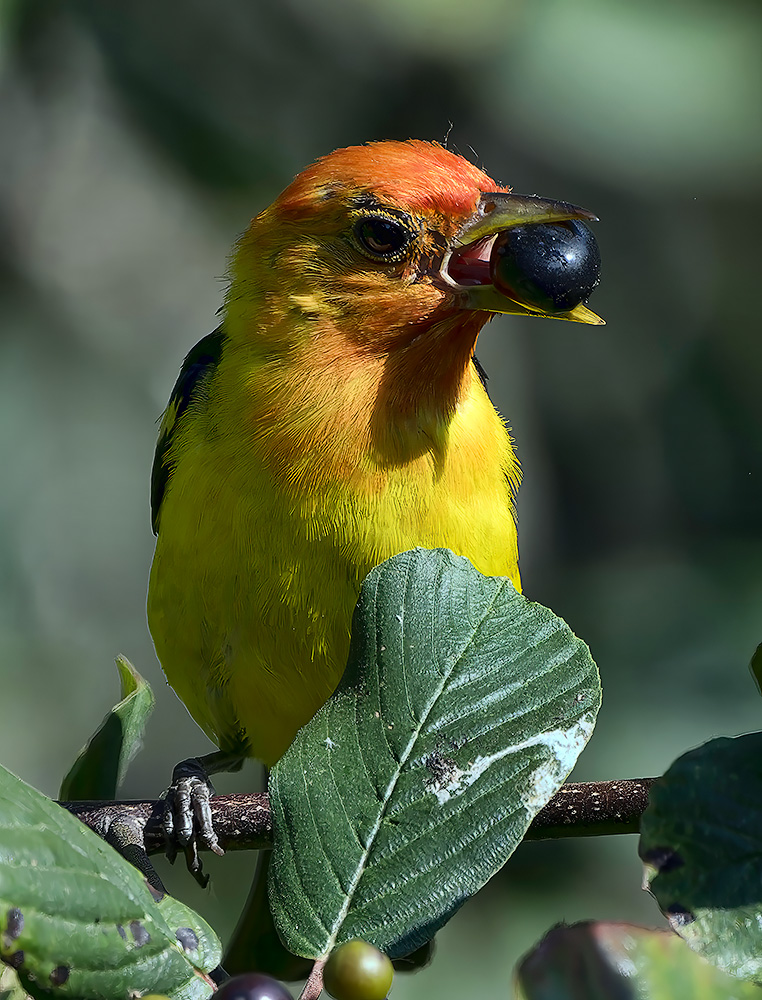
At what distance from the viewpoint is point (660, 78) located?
177 inches

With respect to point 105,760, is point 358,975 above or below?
above

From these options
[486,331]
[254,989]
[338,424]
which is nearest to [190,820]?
[338,424]

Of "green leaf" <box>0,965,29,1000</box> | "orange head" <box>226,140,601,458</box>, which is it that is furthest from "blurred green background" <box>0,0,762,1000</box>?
"green leaf" <box>0,965,29,1000</box>

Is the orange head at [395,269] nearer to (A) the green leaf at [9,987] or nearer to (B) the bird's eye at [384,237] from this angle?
(B) the bird's eye at [384,237]

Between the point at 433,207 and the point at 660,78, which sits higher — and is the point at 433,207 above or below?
below

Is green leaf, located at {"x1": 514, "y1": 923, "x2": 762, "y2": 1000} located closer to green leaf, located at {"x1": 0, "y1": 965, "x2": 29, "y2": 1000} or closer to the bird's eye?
green leaf, located at {"x1": 0, "y1": 965, "x2": 29, "y2": 1000}

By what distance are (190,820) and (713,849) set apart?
161 centimetres

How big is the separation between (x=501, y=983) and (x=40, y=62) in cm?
363

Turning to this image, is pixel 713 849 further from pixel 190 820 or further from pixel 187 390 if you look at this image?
pixel 187 390

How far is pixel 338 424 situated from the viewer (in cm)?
270

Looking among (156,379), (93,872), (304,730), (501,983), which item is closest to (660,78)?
(156,379)

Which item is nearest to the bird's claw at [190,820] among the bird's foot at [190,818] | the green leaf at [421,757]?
the bird's foot at [190,818]

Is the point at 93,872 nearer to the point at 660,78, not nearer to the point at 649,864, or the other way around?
the point at 649,864

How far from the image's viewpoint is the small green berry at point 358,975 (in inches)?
41.7
